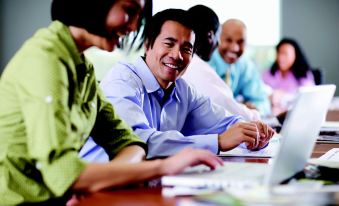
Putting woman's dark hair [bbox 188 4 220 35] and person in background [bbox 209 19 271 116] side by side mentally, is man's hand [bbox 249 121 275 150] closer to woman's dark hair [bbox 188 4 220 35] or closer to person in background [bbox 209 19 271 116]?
woman's dark hair [bbox 188 4 220 35]

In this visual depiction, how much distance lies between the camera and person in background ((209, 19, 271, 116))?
3822mm

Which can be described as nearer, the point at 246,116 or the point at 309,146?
the point at 309,146

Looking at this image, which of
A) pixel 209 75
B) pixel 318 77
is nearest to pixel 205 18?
pixel 209 75

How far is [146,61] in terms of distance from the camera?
215 centimetres

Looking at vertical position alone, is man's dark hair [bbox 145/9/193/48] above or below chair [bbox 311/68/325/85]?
above

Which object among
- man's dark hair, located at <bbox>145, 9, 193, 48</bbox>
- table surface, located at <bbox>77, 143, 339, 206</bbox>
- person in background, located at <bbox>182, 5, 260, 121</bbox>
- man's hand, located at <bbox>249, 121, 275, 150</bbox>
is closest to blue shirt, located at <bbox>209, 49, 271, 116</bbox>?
person in background, located at <bbox>182, 5, 260, 121</bbox>

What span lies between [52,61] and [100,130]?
439 millimetres

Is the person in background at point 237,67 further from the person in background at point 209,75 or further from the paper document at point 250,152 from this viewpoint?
the paper document at point 250,152

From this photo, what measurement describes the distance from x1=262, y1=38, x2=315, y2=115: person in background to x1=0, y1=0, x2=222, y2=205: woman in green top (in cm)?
424

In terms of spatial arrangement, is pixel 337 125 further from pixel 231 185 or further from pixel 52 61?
pixel 52 61

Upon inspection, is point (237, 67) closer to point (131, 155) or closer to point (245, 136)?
point (245, 136)

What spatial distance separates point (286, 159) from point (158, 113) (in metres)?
1.02

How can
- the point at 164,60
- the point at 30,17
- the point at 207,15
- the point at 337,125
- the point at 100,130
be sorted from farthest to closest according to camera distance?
the point at 30,17
the point at 207,15
the point at 337,125
the point at 164,60
the point at 100,130


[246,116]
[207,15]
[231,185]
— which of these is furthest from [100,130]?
[207,15]
